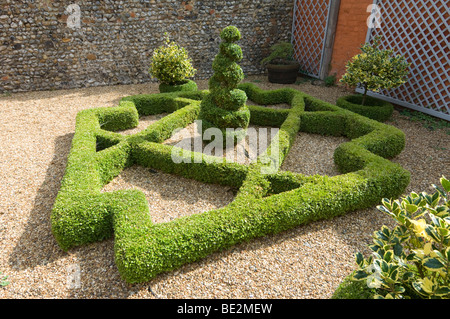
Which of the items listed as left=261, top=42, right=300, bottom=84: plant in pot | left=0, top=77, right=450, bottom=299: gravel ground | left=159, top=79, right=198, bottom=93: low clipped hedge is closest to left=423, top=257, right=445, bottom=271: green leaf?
left=0, top=77, right=450, bottom=299: gravel ground

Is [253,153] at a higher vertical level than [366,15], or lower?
lower

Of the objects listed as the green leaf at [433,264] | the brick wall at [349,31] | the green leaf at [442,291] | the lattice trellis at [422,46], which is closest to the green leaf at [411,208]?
the green leaf at [433,264]

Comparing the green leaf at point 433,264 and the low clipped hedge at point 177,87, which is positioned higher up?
the green leaf at point 433,264

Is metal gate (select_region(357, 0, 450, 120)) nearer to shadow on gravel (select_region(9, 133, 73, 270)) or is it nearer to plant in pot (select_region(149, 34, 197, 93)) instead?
plant in pot (select_region(149, 34, 197, 93))

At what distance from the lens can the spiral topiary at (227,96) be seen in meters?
5.82

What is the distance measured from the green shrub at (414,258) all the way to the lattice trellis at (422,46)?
6.55m

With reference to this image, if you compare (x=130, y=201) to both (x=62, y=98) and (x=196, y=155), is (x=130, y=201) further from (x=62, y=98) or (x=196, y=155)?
(x=62, y=98)

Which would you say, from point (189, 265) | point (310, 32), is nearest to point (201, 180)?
point (189, 265)

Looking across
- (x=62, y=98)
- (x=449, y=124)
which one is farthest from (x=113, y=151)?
(x=449, y=124)

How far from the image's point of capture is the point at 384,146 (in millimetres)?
5734

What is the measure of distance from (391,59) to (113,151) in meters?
7.09

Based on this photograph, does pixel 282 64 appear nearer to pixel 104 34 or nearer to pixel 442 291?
pixel 104 34

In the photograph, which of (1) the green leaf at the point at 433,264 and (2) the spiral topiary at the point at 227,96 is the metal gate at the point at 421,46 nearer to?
(2) the spiral topiary at the point at 227,96

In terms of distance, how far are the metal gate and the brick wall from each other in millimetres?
558
